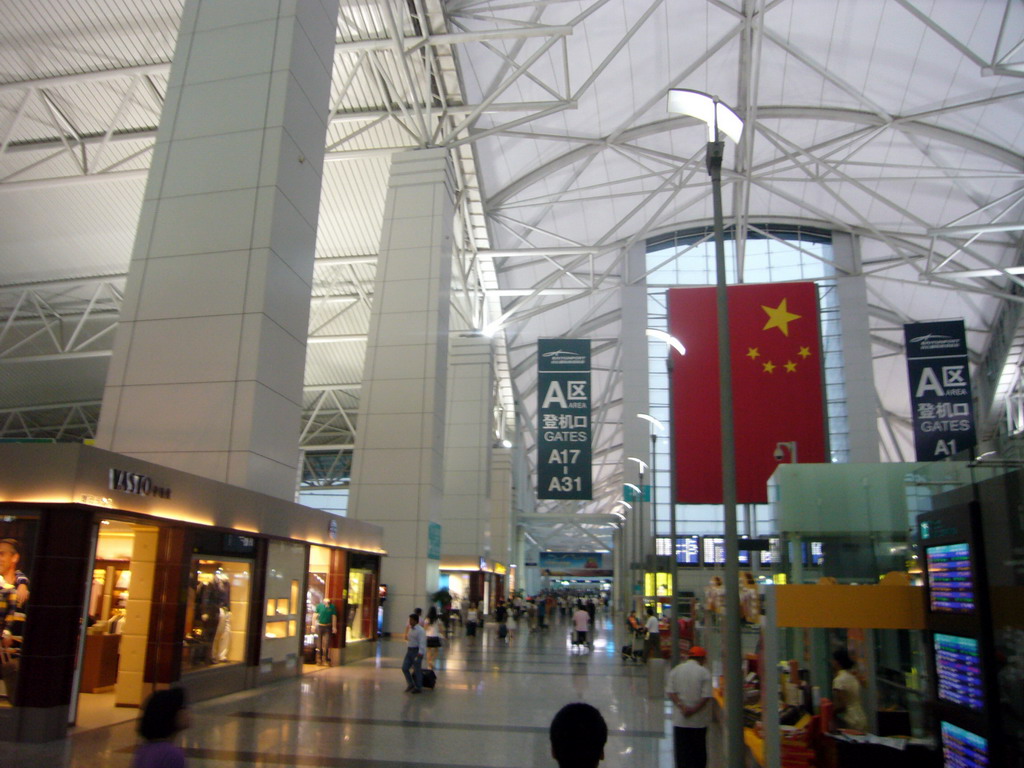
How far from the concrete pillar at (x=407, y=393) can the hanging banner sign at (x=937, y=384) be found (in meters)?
15.8

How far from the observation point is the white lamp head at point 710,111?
8.49 m

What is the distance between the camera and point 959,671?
777 cm

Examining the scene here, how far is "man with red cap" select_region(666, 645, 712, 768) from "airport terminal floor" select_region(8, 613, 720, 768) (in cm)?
151

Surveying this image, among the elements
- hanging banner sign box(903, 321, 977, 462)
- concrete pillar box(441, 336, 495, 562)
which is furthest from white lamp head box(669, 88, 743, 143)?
concrete pillar box(441, 336, 495, 562)

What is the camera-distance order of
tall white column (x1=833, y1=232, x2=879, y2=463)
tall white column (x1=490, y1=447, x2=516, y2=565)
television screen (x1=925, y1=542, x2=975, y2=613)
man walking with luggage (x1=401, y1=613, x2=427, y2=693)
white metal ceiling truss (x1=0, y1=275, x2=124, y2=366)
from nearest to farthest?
television screen (x1=925, y1=542, x2=975, y2=613)
man walking with luggage (x1=401, y1=613, x2=427, y2=693)
white metal ceiling truss (x1=0, y1=275, x2=124, y2=366)
tall white column (x1=833, y1=232, x2=879, y2=463)
tall white column (x1=490, y1=447, x2=516, y2=565)

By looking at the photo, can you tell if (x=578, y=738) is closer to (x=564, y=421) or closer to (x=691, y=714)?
(x=691, y=714)

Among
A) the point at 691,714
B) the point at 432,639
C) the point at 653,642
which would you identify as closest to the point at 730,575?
the point at 691,714

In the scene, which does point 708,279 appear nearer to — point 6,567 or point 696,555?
point 696,555

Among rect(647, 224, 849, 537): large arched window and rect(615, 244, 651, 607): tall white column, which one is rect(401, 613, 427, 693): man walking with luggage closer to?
rect(615, 244, 651, 607): tall white column

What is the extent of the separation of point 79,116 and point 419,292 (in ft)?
39.4

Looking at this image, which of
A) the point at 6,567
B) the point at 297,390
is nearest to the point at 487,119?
the point at 297,390

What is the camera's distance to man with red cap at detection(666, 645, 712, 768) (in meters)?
7.83

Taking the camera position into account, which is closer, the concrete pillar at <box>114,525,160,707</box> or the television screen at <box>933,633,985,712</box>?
the television screen at <box>933,633,985,712</box>

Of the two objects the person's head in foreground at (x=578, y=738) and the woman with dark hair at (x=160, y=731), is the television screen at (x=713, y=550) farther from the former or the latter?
the person's head in foreground at (x=578, y=738)
